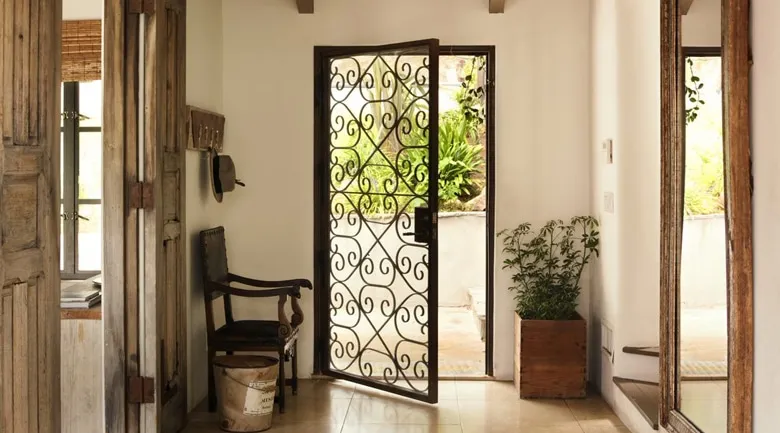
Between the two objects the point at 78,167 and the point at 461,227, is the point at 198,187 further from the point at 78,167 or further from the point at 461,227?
the point at 461,227

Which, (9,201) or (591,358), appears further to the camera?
(591,358)

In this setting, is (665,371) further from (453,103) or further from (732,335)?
(453,103)

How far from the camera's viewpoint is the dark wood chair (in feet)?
15.6

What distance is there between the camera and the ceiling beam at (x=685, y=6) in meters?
3.50

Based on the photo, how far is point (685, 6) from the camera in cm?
355

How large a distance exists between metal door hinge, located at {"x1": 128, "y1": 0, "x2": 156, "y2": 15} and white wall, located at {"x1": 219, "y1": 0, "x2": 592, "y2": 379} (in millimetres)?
1630

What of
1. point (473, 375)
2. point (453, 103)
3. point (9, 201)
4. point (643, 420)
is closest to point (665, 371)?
point (643, 420)

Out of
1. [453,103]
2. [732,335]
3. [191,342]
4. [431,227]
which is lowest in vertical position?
[191,342]

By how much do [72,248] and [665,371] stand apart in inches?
134

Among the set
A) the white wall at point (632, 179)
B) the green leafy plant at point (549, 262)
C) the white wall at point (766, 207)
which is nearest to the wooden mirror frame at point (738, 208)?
the white wall at point (766, 207)

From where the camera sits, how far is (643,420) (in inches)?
170

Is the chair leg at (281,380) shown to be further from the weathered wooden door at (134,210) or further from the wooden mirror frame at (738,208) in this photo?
the wooden mirror frame at (738,208)

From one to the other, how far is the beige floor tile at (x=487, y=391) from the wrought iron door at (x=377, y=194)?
0.26 metres

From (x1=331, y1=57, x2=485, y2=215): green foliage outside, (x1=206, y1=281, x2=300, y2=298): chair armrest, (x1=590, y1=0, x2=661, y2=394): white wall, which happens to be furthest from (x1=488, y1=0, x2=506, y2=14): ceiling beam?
(x1=206, y1=281, x2=300, y2=298): chair armrest
